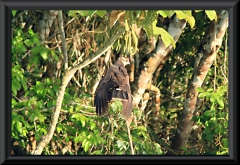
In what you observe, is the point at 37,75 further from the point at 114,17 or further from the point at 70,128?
the point at 114,17

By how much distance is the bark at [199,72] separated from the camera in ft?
20.2

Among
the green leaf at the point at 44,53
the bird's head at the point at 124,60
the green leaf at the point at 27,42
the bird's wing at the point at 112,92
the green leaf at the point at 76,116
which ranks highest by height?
the green leaf at the point at 27,42

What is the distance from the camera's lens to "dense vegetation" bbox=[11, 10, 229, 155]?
5.43 metres

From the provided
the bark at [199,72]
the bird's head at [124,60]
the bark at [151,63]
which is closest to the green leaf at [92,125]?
the bird's head at [124,60]

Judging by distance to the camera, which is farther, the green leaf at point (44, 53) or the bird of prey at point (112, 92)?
the green leaf at point (44, 53)

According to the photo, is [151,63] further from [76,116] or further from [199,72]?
[76,116]

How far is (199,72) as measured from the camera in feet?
21.2

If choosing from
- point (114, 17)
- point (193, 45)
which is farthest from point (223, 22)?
point (114, 17)

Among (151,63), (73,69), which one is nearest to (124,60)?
(151,63)

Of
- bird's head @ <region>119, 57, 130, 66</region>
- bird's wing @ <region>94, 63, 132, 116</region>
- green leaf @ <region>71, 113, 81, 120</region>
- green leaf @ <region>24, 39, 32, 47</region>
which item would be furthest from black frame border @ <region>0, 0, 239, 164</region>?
bird's head @ <region>119, 57, 130, 66</region>
